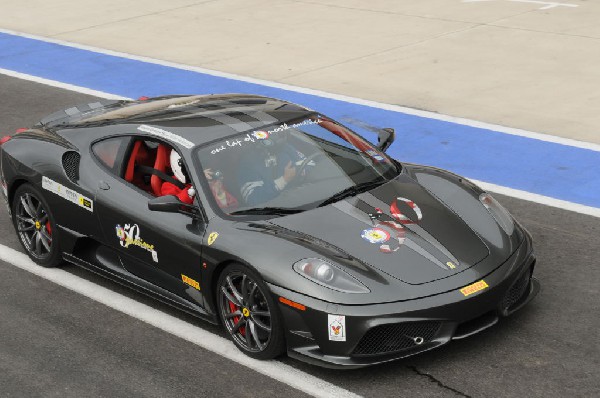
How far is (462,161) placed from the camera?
11070mm

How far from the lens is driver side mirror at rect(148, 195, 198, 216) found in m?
7.16

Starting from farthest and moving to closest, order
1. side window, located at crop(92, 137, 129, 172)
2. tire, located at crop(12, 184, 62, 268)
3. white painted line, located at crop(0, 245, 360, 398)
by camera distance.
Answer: tire, located at crop(12, 184, 62, 268)
side window, located at crop(92, 137, 129, 172)
white painted line, located at crop(0, 245, 360, 398)

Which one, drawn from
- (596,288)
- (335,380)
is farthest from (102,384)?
(596,288)

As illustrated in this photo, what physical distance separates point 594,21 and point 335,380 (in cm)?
1128

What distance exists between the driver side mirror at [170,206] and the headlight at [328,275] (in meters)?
1.00

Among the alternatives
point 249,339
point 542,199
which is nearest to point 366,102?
point 542,199

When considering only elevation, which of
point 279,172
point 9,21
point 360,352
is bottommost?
point 9,21

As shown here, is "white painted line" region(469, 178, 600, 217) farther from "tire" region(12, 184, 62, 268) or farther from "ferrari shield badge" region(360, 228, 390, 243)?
"tire" region(12, 184, 62, 268)

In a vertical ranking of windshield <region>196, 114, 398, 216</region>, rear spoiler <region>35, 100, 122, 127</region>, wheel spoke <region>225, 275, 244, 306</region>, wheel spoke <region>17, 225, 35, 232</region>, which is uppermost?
windshield <region>196, 114, 398, 216</region>

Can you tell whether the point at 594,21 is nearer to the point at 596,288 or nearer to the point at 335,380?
the point at 596,288

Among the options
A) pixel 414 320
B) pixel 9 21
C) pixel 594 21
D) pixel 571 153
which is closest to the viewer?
pixel 414 320

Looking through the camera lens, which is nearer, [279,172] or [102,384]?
[102,384]

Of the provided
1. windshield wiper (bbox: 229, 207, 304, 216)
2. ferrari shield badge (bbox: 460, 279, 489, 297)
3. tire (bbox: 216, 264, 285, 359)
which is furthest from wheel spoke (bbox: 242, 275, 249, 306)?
ferrari shield badge (bbox: 460, 279, 489, 297)

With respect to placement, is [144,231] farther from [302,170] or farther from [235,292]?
[302,170]
